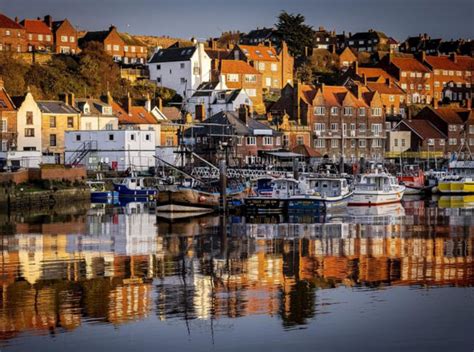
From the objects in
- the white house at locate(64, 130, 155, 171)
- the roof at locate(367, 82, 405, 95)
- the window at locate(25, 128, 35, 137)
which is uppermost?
the roof at locate(367, 82, 405, 95)

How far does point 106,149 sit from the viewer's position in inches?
3118

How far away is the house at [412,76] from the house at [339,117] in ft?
76.1

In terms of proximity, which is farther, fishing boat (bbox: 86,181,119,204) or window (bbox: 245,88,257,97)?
window (bbox: 245,88,257,97)

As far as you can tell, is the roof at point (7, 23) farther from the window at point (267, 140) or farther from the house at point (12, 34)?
the window at point (267, 140)

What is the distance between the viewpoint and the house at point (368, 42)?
160 m

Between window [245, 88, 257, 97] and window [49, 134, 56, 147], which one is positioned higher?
window [245, 88, 257, 97]

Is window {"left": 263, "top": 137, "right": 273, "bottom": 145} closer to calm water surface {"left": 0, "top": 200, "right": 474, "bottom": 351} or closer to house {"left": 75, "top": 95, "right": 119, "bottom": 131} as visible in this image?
house {"left": 75, "top": 95, "right": 119, "bottom": 131}

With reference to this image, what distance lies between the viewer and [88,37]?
116m

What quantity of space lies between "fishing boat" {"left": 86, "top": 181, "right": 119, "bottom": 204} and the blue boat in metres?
0.66

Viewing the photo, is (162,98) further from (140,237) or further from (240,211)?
(140,237)

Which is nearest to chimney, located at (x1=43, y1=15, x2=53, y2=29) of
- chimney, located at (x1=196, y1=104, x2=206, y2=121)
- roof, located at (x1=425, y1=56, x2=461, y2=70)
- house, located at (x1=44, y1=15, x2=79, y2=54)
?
house, located at (x1=44, y1=15, x2=79, y2=54)

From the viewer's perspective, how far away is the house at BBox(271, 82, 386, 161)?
99812 mm

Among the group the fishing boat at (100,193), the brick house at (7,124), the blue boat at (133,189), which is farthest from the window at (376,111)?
the fishing boat at (100,193)

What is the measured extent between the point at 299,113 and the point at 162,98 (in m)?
13.0
